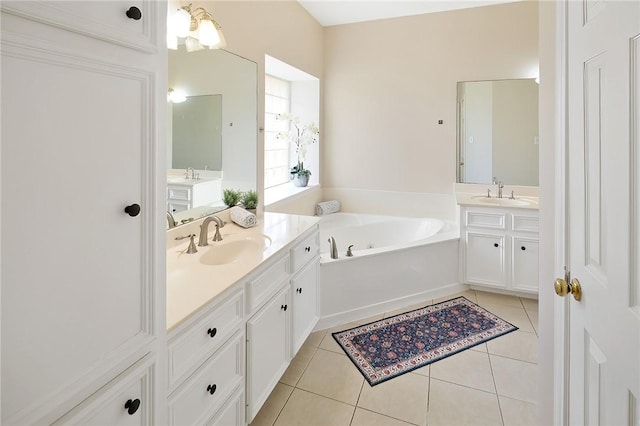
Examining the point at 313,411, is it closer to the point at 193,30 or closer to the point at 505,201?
the point at 193,30

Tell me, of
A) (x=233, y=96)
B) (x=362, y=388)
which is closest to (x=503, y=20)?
(x=233, y=96)

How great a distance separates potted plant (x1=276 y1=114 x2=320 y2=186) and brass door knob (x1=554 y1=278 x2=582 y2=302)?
2.93 m

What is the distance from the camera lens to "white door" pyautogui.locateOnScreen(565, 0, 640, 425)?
30.3 inches

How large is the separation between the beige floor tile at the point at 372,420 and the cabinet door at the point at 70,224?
1.32 metres

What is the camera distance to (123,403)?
2.64 feet

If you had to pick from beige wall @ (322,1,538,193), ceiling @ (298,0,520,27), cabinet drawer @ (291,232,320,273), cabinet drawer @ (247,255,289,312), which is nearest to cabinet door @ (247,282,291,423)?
cabinet drawer @ (247,255,289,312)

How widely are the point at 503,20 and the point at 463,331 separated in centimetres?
290

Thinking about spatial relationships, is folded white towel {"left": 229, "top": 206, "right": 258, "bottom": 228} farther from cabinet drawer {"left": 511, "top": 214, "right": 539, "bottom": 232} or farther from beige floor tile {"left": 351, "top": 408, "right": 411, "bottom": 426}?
cabinet drawer {"left": 511, "top": 214, "right": 539, "bottom": 232}

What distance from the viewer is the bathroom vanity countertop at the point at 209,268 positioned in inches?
45.8

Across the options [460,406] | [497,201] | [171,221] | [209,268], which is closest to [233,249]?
[171,221]

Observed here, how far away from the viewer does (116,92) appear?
743 mm

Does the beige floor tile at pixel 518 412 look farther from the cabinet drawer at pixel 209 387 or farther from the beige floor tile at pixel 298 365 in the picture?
the cabinet drawer at pixel 209 387

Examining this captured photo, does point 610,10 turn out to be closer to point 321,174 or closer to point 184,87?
Answer: point 184,87

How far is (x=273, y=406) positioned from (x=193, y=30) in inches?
78.7
